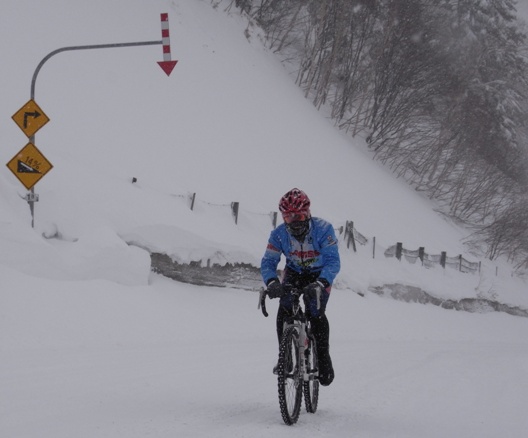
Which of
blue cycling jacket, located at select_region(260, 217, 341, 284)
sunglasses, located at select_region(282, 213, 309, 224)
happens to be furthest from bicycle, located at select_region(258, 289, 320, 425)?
sunglasses, located at select_region(282, 213, 309, 224)

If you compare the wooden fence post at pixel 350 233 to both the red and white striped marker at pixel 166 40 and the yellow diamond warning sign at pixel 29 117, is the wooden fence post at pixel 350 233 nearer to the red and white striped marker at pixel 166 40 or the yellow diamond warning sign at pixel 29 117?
the red and white striped marker at pixel 166 40

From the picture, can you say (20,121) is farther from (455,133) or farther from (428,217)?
(455,133)

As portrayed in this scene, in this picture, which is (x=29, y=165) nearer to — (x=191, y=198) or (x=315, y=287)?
(x=191, y=198)

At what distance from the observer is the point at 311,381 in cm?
707

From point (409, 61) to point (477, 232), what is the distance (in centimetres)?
962

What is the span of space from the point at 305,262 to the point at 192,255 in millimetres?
8884

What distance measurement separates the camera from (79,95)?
2173 centimetres

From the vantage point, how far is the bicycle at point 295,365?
20.5 ft

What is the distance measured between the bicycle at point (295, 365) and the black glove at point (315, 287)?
0.08m

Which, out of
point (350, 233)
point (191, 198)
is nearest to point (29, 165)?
point (191, 198)

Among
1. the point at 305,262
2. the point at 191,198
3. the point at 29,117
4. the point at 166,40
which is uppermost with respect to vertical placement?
the point at 166,40

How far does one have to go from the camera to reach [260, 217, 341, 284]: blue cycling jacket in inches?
268

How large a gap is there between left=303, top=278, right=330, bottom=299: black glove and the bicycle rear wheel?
357mm

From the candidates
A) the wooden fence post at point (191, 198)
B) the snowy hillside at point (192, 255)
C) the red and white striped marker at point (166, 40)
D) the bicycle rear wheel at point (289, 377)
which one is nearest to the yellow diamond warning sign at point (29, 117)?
the snowy hillside at point (192, 255)
